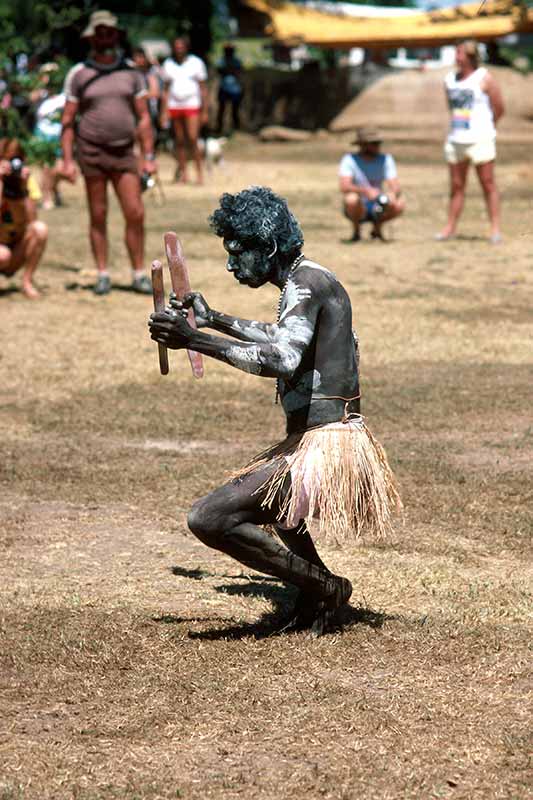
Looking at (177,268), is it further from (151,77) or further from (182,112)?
(151,77)

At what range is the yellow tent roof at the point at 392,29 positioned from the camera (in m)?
35.7

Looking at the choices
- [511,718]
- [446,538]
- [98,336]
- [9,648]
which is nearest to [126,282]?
[98,336]

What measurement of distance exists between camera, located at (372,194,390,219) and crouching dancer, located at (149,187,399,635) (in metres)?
10.1

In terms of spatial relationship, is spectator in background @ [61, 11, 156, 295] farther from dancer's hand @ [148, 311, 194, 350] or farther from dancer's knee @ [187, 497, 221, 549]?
dancer's hand @ [148, 311, 194, 350]

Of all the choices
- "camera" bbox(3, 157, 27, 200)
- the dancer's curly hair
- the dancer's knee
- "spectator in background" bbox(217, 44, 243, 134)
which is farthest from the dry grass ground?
"spectator in background" bbox(217, 44, 243, 134)

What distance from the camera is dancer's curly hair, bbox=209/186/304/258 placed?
489 centimetres

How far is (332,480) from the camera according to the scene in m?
5.01

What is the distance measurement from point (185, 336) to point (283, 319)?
0.40 metres

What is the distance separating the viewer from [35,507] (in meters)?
6.95

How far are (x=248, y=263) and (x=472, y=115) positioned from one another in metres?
10.0

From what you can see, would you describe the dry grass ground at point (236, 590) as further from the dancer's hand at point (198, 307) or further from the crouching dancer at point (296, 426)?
the dancer's hand at point (198, 307)

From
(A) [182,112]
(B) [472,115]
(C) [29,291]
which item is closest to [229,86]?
(A) [182,112]

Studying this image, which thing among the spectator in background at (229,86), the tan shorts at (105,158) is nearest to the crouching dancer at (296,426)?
the tan shorts at (105,158)

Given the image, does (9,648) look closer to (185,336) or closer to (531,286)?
(185,336)
